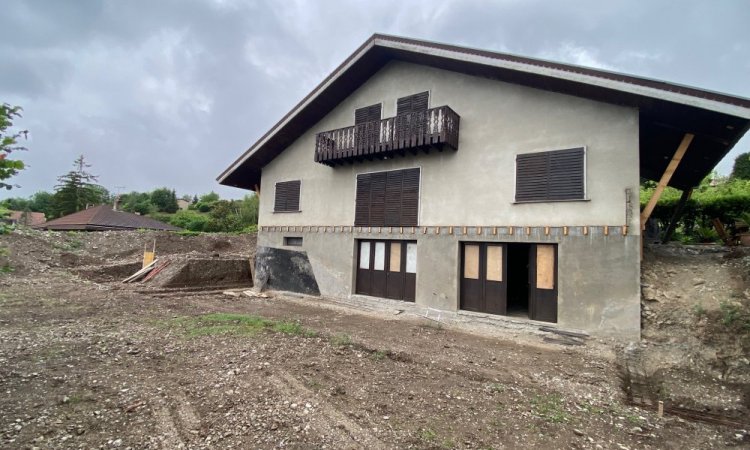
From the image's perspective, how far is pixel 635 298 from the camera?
876cm

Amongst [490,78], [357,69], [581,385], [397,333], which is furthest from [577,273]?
[357,69]

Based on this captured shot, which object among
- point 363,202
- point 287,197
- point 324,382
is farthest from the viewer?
point 287,197

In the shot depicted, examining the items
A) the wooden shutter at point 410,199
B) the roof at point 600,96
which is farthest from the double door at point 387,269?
the roof at point 600,96

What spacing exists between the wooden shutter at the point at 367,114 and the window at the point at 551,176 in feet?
19.8

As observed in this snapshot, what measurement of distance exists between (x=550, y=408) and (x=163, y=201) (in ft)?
244

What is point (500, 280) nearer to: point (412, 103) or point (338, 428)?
point (412, 103)

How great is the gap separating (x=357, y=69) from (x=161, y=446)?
13645 mm

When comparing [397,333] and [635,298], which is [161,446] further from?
[635,298]

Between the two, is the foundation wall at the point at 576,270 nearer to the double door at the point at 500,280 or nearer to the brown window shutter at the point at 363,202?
the double door at the point at 500,280

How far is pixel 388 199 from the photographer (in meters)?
13.6

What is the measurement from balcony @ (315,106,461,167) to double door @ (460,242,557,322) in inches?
146

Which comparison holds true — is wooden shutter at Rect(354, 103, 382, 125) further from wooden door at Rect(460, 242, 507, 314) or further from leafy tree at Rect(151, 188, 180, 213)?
leafy tree at Rect(151, 188, 180, 213)

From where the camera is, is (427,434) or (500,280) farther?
(500,280)

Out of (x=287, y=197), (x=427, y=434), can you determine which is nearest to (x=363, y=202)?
(x=287, y=197)
